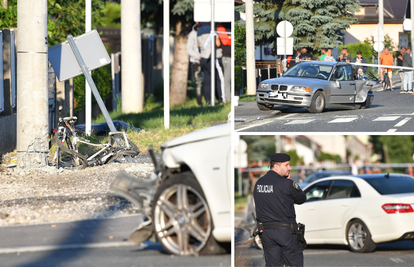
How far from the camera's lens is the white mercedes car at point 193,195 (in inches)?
215

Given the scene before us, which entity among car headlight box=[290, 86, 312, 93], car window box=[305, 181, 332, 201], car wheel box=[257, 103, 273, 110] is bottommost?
car window box=[305, 181, 332, 201]

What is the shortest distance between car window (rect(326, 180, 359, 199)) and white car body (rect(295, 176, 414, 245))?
7 centimetres

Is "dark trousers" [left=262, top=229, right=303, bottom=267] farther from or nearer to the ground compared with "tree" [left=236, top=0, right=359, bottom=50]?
nearer to the ground

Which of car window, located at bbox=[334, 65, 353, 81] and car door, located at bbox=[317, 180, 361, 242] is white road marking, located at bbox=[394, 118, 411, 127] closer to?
car window, located at bbox=[334, 65, 353, 81]

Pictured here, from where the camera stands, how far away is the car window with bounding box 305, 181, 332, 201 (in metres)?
9.14

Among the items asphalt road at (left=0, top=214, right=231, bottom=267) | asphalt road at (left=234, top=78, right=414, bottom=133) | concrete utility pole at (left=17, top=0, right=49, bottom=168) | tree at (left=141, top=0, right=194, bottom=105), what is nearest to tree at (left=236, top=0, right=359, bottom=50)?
asphalt road at (left=234, top=78, right=414, bottom=133)

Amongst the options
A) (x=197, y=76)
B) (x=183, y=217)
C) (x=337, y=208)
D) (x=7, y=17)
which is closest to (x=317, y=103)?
(x=183, y=217)

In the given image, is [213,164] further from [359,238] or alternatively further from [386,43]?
[359,238]

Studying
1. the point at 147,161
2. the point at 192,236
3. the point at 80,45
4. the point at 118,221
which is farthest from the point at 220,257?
the point at 80,45

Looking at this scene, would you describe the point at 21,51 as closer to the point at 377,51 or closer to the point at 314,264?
the point at 314,264

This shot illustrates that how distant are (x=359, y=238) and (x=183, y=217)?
367cm

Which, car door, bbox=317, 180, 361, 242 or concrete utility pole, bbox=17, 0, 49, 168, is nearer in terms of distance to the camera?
car door, bbox=317, 180, 361, 242

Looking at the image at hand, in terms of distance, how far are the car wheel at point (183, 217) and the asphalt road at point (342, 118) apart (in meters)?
0.65

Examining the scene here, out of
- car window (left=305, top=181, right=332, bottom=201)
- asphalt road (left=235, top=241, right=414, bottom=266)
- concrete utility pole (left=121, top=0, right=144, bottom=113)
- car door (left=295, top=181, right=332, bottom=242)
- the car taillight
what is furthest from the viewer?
concrete utility pole (left=121, top=0, right=144, bottom=113)
